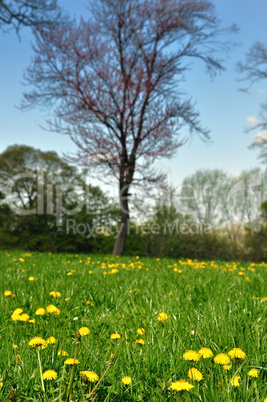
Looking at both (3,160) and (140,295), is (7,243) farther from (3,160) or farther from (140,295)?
(140,295)

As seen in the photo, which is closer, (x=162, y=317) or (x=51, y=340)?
(x=51, y=340)

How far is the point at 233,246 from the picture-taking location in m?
13.2

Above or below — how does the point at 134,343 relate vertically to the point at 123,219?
below

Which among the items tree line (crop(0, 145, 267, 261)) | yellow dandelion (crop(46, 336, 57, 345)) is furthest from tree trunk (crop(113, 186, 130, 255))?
yellow dandelion (crop(46, 336, 57, 345))

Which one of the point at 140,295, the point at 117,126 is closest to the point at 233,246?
the point at 117,126

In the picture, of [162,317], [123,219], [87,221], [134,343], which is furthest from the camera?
[87,221]

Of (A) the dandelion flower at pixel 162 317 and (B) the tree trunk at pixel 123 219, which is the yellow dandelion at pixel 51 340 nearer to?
(A) the dandelion flower at pixel 162 317

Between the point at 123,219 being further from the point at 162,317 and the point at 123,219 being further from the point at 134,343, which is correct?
the point at 134,343

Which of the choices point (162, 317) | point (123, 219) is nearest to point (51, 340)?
point (162, 317)

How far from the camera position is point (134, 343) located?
2000 millimetres

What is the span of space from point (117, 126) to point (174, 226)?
4.72 meters

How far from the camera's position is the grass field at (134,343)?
1367mm

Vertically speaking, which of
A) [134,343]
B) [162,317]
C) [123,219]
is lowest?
[134,343]

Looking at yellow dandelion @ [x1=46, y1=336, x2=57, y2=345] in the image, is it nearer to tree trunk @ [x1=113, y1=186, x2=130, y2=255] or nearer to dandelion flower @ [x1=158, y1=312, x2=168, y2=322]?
dandelion flower @ [x1=158, y1=312, x2=168, y2=322]
